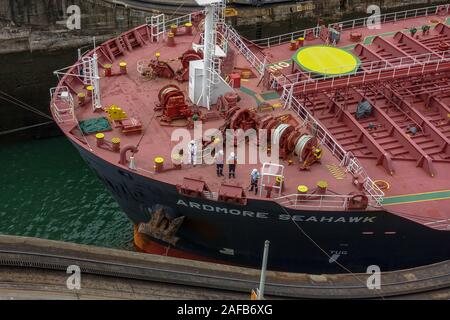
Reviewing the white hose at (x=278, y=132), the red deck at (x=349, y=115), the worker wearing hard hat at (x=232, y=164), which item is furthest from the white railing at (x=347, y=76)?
the worker wearing hard hat at (x=232, y=164)

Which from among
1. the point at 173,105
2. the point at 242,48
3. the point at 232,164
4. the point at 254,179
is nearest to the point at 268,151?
the point at 232,164

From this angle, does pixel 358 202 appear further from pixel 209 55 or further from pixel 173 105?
pixel 173 105

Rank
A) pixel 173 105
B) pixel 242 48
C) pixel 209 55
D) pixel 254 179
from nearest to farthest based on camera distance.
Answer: pixel 254 179, pixel 209 55, pixel 173 105, pixel 242 48

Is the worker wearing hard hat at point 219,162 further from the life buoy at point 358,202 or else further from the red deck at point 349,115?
the life buoy at point 358,202

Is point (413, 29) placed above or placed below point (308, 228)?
above

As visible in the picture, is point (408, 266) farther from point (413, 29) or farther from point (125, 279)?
point (413, 29)

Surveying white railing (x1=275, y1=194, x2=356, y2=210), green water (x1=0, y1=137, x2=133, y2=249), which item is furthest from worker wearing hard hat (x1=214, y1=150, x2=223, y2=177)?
green water (x1=0, y1=137, x2=133, y2=249)
